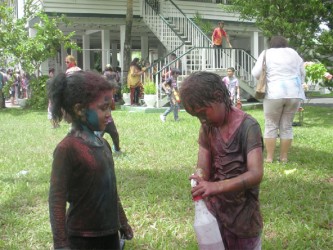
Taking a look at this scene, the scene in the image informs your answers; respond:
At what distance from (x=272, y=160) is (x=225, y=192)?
4.60 m

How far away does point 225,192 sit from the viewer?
2.12 metres

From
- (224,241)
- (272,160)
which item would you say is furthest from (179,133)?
(224,241)

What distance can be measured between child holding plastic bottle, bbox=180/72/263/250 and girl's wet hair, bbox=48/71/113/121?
0.43 meters

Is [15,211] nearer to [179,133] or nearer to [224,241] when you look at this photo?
[224,241]

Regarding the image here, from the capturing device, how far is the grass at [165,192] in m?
3.87

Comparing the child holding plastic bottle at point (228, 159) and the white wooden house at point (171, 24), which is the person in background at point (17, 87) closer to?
the white wooden house at point (171, 24)

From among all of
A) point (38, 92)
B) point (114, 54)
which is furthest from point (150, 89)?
point (114, 54)

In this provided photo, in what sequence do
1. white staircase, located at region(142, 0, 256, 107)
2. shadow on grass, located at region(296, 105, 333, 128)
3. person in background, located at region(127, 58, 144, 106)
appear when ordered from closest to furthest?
shadow on grass, located at region(296, 105, 333, 128) → person in background, located at region(127, 58, 144, 106) → white staircase, located at region(142, 0, 256, 107)

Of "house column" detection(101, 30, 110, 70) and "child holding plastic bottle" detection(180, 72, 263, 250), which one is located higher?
"house column" detection(101, 30, 110, 70)

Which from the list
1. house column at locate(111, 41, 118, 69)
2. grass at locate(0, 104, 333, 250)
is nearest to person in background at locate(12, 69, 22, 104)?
house column at locate(111, 41, 118, 69)

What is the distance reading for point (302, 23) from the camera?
42.9 feet

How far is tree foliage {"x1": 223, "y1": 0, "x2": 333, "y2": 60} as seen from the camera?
519 inches

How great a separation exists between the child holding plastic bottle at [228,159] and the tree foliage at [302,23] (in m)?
11.7

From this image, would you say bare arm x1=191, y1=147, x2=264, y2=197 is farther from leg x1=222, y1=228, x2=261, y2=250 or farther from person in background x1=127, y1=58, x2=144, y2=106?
person in background x1=127, y1=58, x2=144, y2=106
